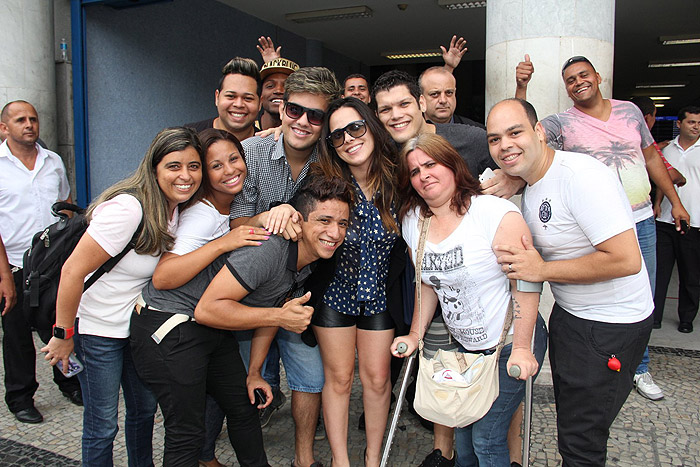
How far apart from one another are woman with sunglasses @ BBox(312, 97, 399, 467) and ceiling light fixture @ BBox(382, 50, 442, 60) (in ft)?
32.8

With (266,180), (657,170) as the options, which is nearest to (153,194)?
(266,180)

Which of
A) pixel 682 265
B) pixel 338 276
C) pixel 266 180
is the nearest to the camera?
pixel 338 276

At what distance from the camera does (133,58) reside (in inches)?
304

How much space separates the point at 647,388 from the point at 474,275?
253 cm

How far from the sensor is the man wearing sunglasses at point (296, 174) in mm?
3088

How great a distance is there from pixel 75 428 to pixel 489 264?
3160 millimetres

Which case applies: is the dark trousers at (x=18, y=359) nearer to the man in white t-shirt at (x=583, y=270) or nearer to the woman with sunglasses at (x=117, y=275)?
the woman with sunglasses at (x=117, y=275)

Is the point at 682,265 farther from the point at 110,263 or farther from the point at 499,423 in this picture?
the point at 110,263

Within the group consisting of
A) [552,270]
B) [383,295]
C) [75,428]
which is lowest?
[75,428]

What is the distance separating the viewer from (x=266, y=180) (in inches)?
124

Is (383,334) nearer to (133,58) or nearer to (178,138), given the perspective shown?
(178,138)

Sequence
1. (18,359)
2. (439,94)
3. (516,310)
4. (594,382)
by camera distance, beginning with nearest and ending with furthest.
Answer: (594,382)
(516,310)
(18,359)
(439,94)

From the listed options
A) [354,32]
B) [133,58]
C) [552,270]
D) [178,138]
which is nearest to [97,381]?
[178,138]

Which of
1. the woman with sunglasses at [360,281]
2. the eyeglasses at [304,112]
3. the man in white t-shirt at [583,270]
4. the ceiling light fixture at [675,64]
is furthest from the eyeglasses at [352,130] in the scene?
the ceiling light fixture at [675,64]
